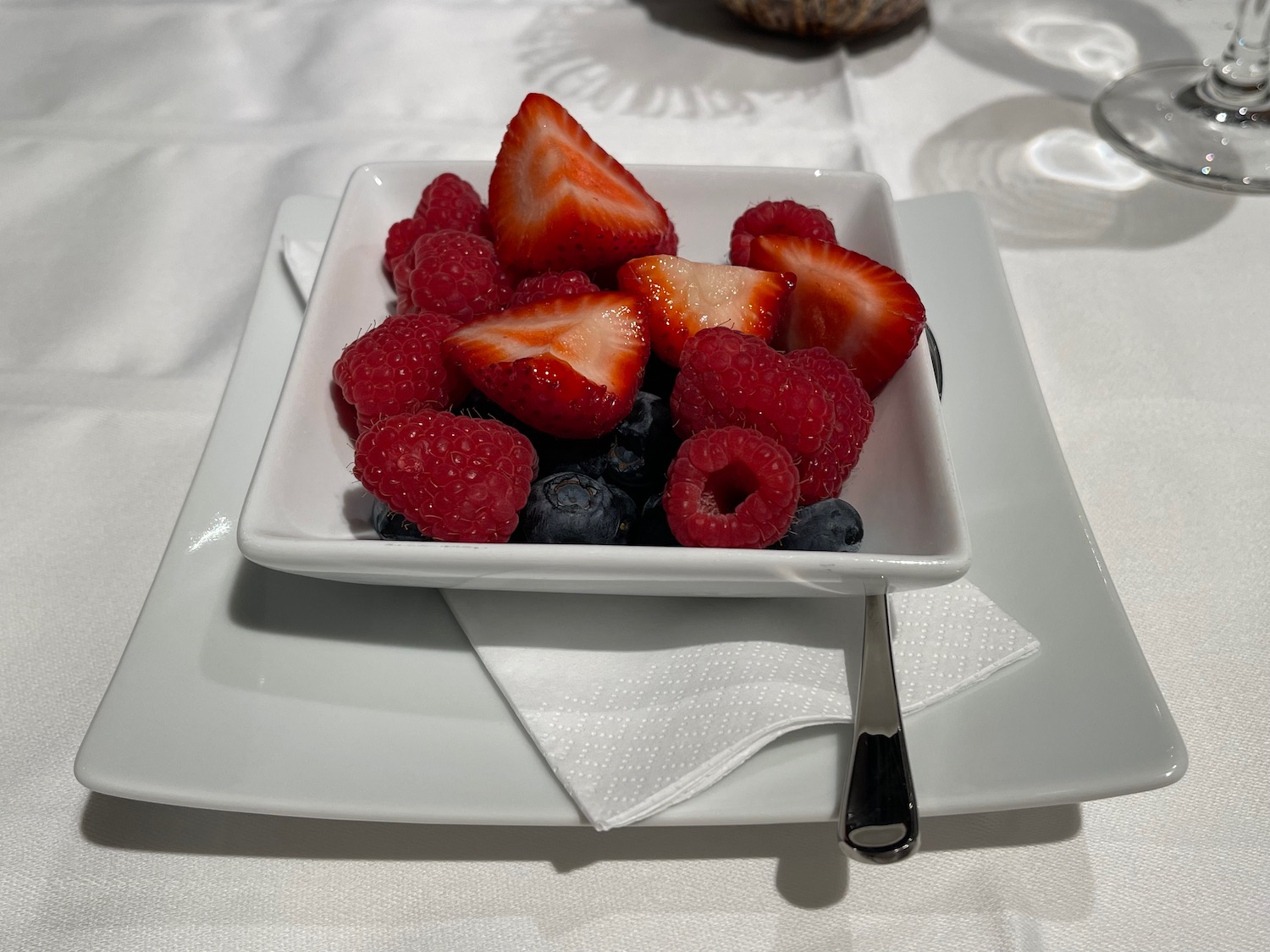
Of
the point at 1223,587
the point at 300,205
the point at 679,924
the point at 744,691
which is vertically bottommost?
the point at 1223,587

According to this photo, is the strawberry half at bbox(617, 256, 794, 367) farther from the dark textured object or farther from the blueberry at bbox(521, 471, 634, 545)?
the dark textured object

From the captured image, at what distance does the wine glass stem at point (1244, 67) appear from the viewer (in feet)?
4.94

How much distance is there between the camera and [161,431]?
→ 1.19 meters

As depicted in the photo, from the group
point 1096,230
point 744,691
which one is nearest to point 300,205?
point 744,691

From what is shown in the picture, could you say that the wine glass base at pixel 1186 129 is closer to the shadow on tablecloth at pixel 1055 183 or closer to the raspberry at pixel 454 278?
the shadow on tablecloth at pixel 1055 183

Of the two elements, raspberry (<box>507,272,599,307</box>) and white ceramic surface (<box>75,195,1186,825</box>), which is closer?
white ceramic surface (<box>75,195,1186,825</box>)

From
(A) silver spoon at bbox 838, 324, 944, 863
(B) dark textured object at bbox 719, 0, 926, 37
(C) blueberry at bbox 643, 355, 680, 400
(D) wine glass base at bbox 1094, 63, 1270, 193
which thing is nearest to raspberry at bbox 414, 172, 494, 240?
(C) blueberry at bbox 643, 355, 680, 400

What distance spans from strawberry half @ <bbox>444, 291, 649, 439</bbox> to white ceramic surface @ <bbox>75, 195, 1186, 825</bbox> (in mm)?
204

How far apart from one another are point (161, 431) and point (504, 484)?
2.06 feet

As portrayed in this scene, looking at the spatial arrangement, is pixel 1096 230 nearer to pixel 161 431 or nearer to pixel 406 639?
pixel 406 639

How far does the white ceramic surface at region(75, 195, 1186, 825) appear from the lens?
0.71 metres

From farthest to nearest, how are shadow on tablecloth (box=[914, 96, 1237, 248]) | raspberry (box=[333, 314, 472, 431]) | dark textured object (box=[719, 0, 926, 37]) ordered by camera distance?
1. dark textured object (box=[719, 0, 926, 37])
2. shadow on tablecloth (box=[914, 96, 1237, 248])
3. raspberry (box=[333, 314, 472, 431])

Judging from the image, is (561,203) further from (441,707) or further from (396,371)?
(441,707)

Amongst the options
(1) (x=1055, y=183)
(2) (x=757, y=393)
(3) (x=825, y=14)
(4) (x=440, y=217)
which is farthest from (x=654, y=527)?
(3) (x=825, y=14)
